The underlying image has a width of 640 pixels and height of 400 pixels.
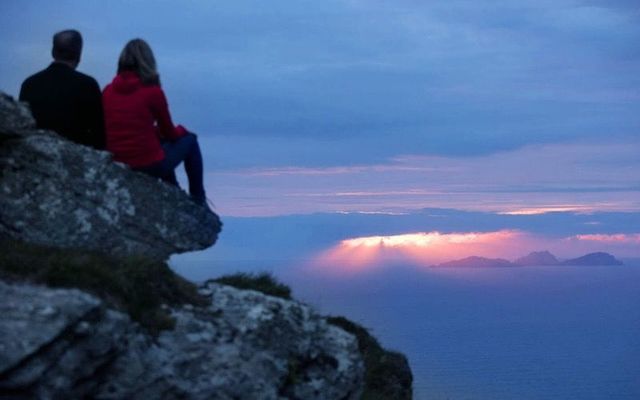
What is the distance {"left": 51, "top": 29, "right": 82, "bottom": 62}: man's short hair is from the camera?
12.9 meters

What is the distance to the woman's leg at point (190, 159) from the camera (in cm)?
1320

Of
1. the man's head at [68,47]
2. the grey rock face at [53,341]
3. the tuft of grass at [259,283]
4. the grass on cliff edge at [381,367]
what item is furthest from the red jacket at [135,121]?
the grass on cliff edge at [381,367]

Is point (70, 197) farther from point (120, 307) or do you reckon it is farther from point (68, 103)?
point (120, 307)

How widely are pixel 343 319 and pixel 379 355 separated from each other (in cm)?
111

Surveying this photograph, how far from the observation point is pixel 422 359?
Result: 127312mm

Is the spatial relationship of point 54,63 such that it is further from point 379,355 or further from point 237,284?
point 379,355

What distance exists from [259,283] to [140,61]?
4056mm

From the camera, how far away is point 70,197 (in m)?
12.2

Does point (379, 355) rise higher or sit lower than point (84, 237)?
lower

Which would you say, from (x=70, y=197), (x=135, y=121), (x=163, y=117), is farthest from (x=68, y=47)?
(x=70, y=197)

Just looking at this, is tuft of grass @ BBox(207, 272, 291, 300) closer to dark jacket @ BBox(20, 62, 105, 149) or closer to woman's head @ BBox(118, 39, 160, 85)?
dark jacket @ BBox(20, 62, 105, 149)

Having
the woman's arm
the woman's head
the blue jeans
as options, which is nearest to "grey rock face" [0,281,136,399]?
the blue jeans

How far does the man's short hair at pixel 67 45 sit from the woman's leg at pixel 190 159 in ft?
6.22

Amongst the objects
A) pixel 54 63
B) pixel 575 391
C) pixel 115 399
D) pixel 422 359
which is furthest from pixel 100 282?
pixel 575 391
